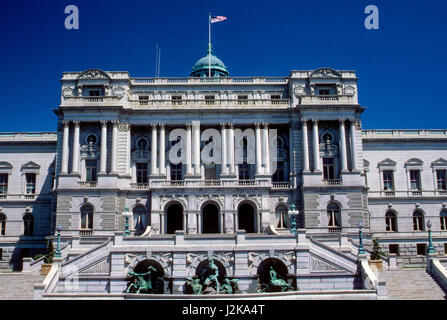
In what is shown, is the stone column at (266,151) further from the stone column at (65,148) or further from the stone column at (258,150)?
the stone column at (65,148)

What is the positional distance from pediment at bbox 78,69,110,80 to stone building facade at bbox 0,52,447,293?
0.13m

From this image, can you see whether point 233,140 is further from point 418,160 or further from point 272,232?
point 418,160

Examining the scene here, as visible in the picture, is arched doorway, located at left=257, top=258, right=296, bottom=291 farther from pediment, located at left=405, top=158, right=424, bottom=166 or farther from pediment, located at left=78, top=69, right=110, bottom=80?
pediment, located at left=78, top=69, right=110, bottom=80

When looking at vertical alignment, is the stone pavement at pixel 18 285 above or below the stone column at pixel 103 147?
below

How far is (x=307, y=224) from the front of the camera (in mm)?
48438

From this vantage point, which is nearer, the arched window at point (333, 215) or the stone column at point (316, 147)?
the arched window at point (333, 215)

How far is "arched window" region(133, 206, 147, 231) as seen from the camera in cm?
4961

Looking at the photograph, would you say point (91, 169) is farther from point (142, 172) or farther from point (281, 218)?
point (281, 218)

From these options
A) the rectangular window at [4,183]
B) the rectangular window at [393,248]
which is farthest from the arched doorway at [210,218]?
the rectangular window at [4,183]

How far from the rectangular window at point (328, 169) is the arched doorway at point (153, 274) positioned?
24047 mm

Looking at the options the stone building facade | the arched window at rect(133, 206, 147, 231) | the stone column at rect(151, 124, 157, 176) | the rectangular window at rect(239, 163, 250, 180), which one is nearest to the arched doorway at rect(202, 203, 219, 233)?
the stone building facade

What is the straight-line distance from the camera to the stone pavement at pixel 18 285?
33.0m

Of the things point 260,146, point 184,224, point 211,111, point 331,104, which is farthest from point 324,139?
point 184,224

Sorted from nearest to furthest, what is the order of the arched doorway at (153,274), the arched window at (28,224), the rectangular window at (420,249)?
the arched doorway at (153,274)
the rectangular window at (420,249)
the arched window at (28,224)
